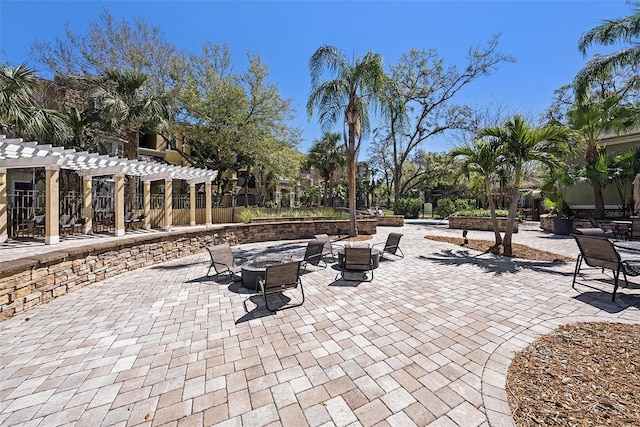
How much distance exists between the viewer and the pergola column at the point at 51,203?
7398mm

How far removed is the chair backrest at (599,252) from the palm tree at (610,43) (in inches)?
443

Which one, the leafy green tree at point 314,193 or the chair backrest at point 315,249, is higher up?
the leafy green tree at point 314,193

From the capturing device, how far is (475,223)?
668 inches

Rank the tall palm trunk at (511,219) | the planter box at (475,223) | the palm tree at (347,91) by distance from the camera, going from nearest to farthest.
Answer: the tall palm trunk at (511,219) → the palm tree at (347,91) → the planter box at (475,223)

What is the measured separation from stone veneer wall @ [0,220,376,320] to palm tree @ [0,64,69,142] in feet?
18.4

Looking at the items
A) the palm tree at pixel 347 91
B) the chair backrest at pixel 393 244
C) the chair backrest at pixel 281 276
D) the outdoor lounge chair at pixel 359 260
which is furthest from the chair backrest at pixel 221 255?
the palm tree at pixel 347 91

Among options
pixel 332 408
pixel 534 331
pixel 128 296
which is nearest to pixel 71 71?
pixel 128 296

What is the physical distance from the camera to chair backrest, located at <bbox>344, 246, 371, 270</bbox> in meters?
6.04

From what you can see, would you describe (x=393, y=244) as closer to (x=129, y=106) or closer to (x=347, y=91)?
(x=347, y=91)

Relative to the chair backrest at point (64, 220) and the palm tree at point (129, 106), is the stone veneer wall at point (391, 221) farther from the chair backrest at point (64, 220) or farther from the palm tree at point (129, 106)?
the chair backrest at point (64, 220)

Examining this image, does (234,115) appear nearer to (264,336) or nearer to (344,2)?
(344,2)

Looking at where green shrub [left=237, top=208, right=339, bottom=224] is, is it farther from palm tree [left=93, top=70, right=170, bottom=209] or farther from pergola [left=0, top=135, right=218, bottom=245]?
palm tree [left=93, top=70, right=170, bottom=209]

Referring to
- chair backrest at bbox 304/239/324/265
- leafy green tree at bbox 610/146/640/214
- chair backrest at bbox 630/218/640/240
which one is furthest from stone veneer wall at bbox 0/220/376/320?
leafy green tree at bbox 610/146/640/214

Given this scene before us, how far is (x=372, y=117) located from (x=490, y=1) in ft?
17.5
